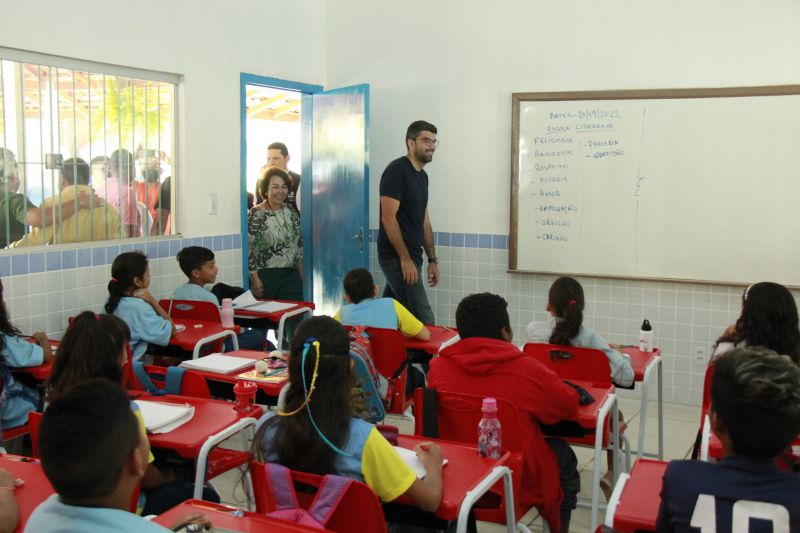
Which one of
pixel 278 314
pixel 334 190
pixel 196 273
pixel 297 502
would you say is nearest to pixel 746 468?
pixel 297 502

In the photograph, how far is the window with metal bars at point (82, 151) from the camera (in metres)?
4.60

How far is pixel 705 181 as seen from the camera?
18.8 feet

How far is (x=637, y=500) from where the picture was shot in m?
2.22

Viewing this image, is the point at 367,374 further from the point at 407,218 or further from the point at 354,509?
the point at 407,218

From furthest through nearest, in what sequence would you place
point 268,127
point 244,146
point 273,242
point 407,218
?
point 268,127 → point 273,242 → point 244,146 → point 407,218

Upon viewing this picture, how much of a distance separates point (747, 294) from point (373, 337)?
1.82 metres

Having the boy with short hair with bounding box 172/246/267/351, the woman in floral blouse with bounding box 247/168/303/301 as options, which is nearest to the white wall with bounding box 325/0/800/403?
the woman in floral blouse with bounding box 247/168/303/301

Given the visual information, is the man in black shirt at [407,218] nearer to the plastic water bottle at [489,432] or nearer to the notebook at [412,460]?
the plastic water bottle at [489,432]

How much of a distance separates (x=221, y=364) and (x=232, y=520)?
5.76 ft

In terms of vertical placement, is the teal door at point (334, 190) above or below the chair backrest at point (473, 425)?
above

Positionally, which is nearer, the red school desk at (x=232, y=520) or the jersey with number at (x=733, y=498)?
the jersey with number at (x=733, y=498)

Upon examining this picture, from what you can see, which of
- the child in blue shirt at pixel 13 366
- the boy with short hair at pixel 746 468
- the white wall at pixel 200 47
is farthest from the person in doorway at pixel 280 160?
the boy with short hair at pixel 746 468

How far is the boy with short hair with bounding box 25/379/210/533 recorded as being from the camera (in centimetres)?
152

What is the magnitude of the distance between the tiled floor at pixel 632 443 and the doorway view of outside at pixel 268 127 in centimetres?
444
